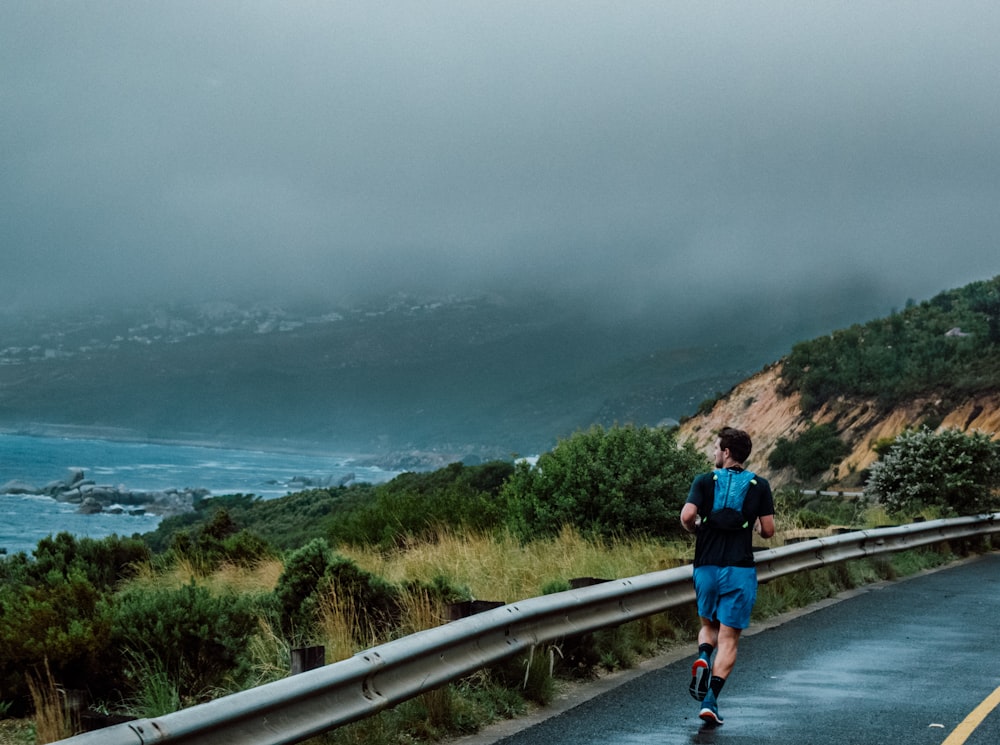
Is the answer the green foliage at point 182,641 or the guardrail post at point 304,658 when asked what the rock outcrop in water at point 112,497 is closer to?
the green foliage at point 182,641

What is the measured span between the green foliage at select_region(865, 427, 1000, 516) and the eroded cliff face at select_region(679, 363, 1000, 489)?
2122 cm

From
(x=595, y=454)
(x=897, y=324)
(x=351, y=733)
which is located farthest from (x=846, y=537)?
(x=897, y=324)

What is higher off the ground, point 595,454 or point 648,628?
point 595,454

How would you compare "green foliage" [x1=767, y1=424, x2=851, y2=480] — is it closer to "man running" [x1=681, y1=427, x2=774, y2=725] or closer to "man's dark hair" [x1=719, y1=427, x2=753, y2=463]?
"man running" [x1=681, y1=427, x2=774, y2=725]

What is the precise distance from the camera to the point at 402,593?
10391mm

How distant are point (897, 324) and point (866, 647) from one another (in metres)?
70.3

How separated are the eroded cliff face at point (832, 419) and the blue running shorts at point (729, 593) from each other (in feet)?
133

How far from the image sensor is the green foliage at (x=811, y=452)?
200 ft

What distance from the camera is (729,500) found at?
7.84 meters

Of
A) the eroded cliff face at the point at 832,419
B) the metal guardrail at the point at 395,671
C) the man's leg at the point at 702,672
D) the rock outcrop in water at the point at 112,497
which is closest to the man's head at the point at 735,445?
the man's leg at the point at 702,672

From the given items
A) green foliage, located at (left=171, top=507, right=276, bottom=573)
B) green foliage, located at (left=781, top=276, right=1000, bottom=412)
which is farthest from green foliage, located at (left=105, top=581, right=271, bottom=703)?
green foliage, located at (left=781, top=276, right=1000, bottom=412)

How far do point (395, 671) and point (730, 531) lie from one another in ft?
7.48

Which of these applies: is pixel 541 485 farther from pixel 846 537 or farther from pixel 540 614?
pixel 540 614

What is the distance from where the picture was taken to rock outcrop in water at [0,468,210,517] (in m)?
96.2
